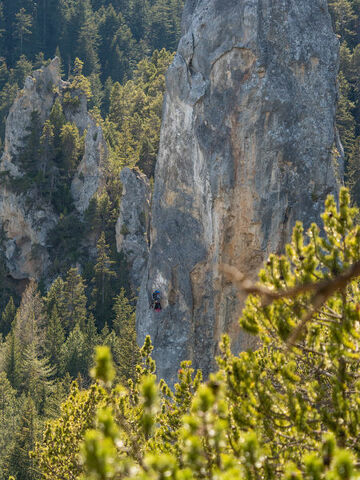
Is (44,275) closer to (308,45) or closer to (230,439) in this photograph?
(308,45)

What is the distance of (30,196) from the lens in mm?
39562

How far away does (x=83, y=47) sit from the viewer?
59.9 meters

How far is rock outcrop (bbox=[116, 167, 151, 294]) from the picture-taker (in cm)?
3556

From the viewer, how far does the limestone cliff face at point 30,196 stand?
127ft

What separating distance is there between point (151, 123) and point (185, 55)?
19006 millimetres

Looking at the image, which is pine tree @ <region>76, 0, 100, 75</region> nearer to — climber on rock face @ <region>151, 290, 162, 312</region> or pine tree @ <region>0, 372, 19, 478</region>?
pine tree @ <region>0, 372, 19, 478</region>

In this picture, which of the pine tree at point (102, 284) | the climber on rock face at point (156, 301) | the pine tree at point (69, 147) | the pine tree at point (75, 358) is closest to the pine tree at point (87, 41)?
the pine tree at point (69, 147)

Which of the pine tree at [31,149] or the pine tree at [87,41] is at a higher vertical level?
the pine tree at [87,41]

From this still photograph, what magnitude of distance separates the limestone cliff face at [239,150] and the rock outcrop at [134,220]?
14.0 meters

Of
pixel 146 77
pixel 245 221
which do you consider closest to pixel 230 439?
pixel 245 221

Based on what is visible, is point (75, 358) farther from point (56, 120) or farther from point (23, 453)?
point (56, 120)

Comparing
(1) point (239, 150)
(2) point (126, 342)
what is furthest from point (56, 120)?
(1) point (239, 150)

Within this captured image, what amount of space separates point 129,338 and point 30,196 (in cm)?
1665

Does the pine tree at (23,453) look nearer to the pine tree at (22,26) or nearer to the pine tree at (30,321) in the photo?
the pine tree at (30,321)
